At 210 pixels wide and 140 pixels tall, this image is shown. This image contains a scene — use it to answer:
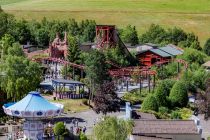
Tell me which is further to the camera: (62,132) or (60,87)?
(60,87)

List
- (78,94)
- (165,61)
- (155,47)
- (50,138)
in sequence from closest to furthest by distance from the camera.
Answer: (50,138) → (78,94) → (165,61) → (155,47)

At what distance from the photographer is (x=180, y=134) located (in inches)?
2153

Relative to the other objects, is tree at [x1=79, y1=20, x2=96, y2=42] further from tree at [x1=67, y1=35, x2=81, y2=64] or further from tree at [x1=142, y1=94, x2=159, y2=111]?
tree at [x1=142, y1=94, x2=159, y2=111]

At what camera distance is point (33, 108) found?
162 feet

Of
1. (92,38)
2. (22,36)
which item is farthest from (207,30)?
(22,36)

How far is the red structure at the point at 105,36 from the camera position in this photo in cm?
10375

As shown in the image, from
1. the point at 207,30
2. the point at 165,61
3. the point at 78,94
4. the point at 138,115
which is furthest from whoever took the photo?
the point at 207,30

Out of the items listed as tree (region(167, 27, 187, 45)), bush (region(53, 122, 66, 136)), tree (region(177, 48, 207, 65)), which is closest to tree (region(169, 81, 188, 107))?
bush (region(53, 122, 66, 136))

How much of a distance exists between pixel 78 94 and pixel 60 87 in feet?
8.28

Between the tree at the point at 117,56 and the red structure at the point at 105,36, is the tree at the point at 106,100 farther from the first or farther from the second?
the red structure at the point at 105,36

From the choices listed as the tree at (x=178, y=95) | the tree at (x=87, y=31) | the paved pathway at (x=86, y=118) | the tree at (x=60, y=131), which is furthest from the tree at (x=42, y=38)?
the tree at (x=60, y=131)

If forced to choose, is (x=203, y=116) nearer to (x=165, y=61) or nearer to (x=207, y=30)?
(x=165, y=61)

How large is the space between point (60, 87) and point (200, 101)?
17885mm

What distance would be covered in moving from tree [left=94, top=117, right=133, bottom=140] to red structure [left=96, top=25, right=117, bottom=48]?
53956 mm
